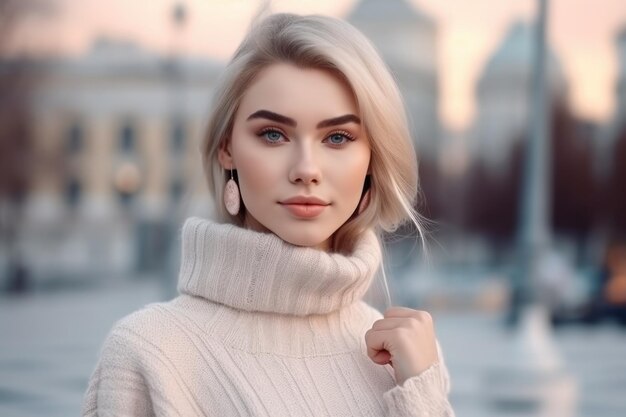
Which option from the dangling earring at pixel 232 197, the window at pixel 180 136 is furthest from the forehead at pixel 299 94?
the window at pixel 180 136

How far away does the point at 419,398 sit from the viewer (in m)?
1.91

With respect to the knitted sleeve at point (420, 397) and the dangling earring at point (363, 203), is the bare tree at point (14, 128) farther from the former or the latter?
the knitted sleeve at point (420, 397)

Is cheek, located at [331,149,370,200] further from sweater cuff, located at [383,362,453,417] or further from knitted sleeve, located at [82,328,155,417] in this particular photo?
knitted sleeve, located at [82,328,155,417]

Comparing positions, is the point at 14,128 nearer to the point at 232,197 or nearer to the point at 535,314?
the point at 535,314

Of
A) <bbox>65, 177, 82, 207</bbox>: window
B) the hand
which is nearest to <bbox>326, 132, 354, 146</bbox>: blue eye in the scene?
the hand

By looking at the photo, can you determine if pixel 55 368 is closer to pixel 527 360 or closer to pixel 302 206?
pixel 527 360

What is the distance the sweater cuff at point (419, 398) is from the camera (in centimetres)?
191

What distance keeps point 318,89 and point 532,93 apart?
10799mm

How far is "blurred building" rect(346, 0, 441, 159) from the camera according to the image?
71188 mm

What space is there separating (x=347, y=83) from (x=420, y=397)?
52cm

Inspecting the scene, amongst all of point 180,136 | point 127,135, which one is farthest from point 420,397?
point 127,135

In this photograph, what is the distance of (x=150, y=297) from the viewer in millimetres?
33062

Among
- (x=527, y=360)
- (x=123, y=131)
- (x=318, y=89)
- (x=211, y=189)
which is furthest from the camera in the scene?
(x=123, y=131)

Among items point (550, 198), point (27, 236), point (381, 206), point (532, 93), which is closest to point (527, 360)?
point (532, 93)
